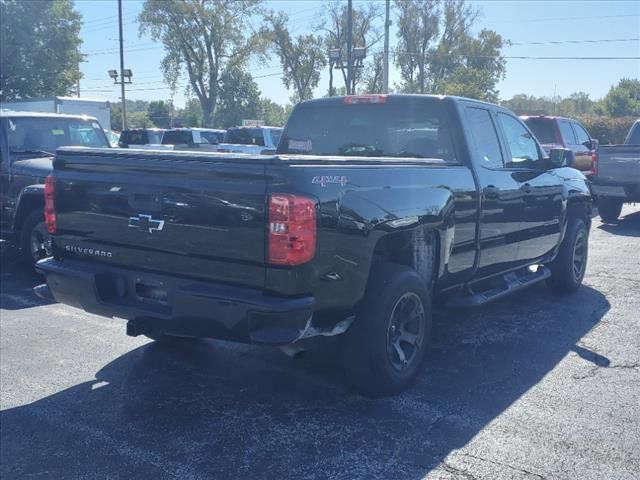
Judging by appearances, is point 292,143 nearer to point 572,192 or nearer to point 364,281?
point 364,281

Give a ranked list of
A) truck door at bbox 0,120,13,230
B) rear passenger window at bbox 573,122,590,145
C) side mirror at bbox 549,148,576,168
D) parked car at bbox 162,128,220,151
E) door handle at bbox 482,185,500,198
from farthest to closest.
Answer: parked car at bbox 162,128,220,151 → rear passenger window at bbox 573,122,590,145 → truck door at bbox 0,120,13,230 → side mirror at bbox 549,148,576,168 → door handle at bbox 482,185,500,198

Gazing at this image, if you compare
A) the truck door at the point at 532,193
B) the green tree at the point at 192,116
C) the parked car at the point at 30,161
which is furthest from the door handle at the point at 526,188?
the green tree at the point at 192,116

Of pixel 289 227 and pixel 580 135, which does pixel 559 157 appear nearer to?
pixel 289 227

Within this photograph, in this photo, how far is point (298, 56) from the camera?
1984 inches

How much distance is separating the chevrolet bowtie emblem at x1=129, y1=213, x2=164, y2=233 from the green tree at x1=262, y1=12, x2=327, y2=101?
4571 centimetres

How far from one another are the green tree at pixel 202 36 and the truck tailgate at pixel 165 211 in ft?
146

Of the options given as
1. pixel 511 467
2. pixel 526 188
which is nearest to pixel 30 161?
pixel 526 188

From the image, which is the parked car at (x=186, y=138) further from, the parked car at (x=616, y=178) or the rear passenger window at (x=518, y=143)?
the rear passenger window at (x=518, y=143)

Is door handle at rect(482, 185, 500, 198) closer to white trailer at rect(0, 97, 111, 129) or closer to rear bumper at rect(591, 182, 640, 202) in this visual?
rear bumper at rect(591, 182, 640, 202)

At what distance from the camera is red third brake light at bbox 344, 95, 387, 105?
5.73m

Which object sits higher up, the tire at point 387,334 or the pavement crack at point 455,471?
the tire at point 387,334

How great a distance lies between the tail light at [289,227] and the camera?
11.9 feet

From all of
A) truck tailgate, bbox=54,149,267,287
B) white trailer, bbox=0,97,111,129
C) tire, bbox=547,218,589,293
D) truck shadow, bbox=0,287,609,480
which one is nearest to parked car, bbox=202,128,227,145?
white trailer, bbox=0,97,111,129

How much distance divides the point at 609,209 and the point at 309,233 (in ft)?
37.9
